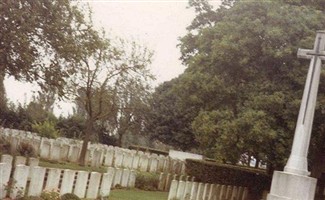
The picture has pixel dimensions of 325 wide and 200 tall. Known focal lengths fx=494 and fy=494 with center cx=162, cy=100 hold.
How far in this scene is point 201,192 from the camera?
19359 millimetres

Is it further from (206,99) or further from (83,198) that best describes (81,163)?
(83,198)

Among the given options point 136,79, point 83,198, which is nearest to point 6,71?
point 83,198

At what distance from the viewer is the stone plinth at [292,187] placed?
475 inches

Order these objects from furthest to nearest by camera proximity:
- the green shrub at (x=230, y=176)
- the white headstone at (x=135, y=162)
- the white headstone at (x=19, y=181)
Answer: the green shrub at (x=230, y=176) → the white headstone at (x=135, y=162) → the white headstone at (x=19, y=181)

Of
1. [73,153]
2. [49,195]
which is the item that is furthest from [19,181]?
[73,153]

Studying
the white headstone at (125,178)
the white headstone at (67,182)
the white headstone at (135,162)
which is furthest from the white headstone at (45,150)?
the white headstone at (67,182)

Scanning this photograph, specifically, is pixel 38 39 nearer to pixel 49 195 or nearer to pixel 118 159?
pixel 49 195

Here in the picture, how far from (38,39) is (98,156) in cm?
798

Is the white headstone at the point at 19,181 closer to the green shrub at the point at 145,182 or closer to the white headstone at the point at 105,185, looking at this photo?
the white headstone at the point at 105,185

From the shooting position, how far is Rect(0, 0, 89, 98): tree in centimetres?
1616

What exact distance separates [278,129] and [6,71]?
428 inches

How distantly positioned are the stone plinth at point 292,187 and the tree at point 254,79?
7.20 metres

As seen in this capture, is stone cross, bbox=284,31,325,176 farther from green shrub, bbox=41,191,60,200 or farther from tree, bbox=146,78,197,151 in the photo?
tree, bbox=146,78,197,151

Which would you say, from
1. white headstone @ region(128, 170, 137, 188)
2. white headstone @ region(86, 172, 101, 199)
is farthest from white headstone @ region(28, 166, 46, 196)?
white headstone @ region(128, 170, 137, 188)
